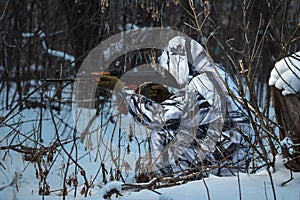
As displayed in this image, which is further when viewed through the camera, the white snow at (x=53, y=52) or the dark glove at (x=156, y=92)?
the white snow at (x=53, y=52)

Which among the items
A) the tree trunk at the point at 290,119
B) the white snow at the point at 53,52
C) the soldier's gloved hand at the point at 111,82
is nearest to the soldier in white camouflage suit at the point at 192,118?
the soldier's gloved hand at the point at 111,82

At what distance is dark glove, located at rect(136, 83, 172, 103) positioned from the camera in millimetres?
3643

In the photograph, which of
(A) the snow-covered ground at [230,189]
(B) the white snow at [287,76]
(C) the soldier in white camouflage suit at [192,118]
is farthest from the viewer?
(C) the soldier in white camouflage suit at [192,118]

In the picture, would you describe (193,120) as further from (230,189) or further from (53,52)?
(53,52)

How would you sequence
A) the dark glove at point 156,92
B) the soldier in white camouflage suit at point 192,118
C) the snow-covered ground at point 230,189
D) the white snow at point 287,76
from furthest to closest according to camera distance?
the dark glove at point 156,92 → the soldier in white camouflage suit at point 192,118 → the white snow at point 287,76 → the snow-covered ground at point 230,189

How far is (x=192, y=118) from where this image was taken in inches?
134

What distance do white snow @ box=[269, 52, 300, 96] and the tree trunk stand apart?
4 centimetres

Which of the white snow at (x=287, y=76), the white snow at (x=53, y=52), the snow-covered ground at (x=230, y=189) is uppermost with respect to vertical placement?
the white snow at (x=53, y=52)

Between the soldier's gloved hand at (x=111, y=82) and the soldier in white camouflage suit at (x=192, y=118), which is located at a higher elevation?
the soldier's gloved hand at (x=111, y=82)

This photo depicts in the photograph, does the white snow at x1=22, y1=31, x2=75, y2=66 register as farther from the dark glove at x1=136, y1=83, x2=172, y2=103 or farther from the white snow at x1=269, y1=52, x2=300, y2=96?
the white snow at x1=269, y1=52, x2=300, y2=96

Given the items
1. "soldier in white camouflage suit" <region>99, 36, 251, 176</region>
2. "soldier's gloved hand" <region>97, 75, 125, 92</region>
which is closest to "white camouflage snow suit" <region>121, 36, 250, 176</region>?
"soldier in white camouflage suit" <region>99, 36, 251, 176</region>

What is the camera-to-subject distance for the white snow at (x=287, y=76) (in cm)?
276

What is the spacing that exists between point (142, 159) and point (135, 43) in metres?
2.53

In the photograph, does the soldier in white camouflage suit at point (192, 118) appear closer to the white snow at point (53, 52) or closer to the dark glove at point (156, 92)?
the dark glove at point (156, 92)
